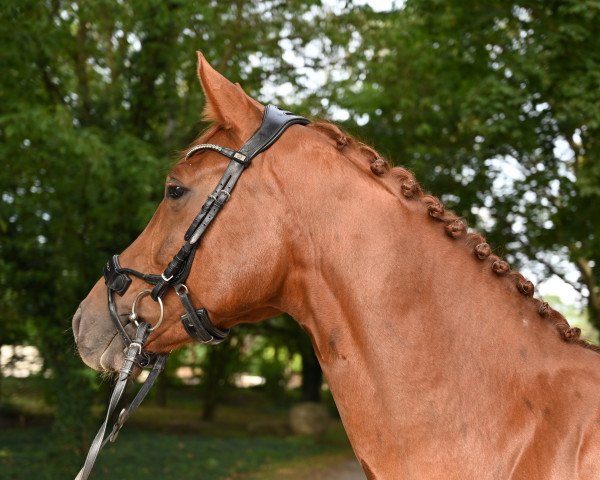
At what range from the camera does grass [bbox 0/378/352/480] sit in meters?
11.4

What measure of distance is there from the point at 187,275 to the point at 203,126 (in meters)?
6.62

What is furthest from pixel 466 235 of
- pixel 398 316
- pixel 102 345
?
pixel 102 345

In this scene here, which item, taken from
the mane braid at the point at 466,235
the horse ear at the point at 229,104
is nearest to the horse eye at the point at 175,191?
the horse ear at the point at 229,104

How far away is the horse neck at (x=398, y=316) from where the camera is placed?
89.4 inches

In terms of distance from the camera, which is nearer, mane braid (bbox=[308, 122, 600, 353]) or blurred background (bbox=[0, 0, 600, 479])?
mane braid (bbox=[308, 122, 600, 353])

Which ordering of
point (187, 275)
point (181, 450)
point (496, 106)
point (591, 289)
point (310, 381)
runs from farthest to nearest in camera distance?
point (310, 381)
point (181, 450)
point (591, 289)
point (496, 106)
point (187, 275)

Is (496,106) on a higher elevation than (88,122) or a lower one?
higher

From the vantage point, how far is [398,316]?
2311 mm

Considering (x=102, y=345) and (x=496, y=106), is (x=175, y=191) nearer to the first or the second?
(x=102, y=345)

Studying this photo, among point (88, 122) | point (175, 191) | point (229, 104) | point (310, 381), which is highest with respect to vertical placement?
point (229, 104)

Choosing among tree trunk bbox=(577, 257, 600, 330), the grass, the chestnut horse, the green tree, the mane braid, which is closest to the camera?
the chestnut horse

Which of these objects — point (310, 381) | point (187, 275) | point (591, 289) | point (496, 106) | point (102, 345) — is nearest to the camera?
point (187, 275)

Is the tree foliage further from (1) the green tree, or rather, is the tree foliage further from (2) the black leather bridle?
(2) the black leather bridle

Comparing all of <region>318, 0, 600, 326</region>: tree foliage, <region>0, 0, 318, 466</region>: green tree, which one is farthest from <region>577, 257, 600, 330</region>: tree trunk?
<region>0, 0, 318, 466</region>: green tree
